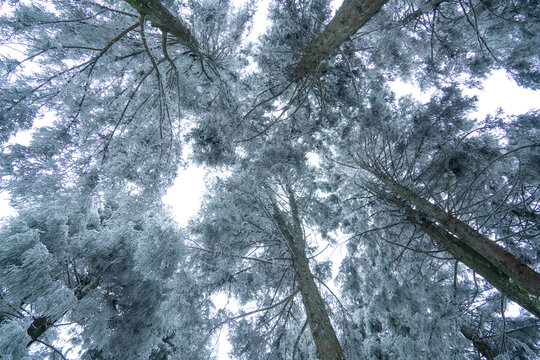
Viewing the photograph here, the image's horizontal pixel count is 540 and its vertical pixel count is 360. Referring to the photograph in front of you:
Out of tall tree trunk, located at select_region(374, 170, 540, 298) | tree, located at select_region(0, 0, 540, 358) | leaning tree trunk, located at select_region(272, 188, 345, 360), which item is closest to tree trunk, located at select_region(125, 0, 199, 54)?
tree, located at select_region(0, 0, 540, 358)

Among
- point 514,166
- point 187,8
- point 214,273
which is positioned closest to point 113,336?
point 214,273

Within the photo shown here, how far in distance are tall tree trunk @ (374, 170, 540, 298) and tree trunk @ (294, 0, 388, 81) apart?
251 cm

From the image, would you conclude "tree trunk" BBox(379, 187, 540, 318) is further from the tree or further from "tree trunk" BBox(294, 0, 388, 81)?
"tree trunk" BBox(294, 0, 388, 81)

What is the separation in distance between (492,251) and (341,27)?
9.61 feet

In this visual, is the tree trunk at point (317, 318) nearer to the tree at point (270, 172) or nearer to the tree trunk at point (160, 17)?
the tree at point (270, 172)

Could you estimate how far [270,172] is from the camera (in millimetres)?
5395

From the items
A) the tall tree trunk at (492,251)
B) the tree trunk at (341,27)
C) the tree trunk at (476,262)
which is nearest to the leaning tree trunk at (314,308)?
the tree trunk at (476,262)

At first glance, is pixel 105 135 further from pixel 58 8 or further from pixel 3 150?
pixel 58 8

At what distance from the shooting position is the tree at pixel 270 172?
296 centimetres

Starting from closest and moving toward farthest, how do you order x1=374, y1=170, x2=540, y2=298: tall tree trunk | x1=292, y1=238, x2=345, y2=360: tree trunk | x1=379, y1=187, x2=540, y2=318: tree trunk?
x1=374, y1=170, x2=540, y2=298: tall tree trunk → x1=379, y1=187, x2=540, y2=318: tree trunk → x1=292, y1=238, x2=345, y2=360: tree trunk

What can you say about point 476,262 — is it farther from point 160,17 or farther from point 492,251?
point 160,17

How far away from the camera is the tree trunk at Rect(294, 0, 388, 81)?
227 centimetres

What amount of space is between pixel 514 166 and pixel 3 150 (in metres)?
9.91

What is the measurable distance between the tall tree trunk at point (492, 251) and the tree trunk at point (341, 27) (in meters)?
2.51
